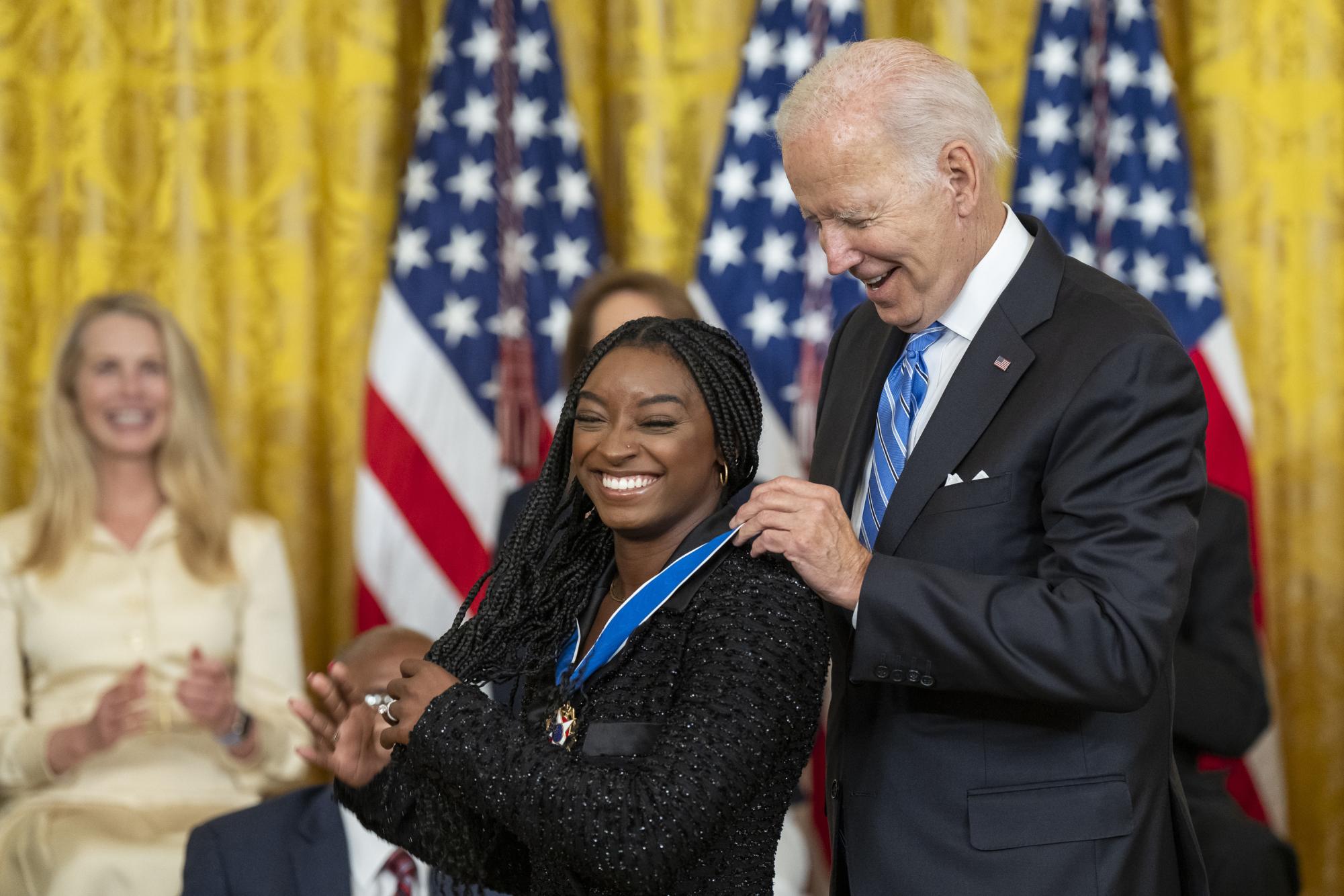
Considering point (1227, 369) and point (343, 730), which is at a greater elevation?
point (1227, 369)

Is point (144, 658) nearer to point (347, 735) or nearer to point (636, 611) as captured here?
point (347, 735)

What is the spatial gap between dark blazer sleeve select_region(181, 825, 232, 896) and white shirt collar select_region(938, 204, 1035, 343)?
1.91 metres

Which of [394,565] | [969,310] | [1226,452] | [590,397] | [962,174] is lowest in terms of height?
[394,565]

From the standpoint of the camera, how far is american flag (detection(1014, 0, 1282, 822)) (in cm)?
443

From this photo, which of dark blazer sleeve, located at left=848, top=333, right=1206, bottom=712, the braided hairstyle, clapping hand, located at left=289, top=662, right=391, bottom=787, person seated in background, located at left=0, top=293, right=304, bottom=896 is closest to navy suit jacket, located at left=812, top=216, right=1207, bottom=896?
dark blazer sleeve, located at left=848, top=333, right=1206, bottom=712

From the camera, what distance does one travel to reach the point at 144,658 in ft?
13.1

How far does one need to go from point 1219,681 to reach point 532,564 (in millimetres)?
1962

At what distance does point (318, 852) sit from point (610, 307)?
61.8 inches

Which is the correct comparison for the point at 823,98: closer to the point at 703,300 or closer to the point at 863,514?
the point at 863,514

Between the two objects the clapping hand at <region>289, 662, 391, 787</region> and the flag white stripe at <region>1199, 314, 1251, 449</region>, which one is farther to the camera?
the flag white stripe at <region>1199, 314, 1251, 449</region>

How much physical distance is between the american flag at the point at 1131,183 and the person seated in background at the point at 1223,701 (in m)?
0.84

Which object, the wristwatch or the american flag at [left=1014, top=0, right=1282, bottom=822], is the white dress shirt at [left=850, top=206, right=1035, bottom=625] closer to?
the wristwatch

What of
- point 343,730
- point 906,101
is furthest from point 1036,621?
point 343,730

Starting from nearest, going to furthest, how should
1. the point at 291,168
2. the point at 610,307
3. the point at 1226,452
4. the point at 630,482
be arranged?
the point at 630,482 < the point at 610,307 < the point at 1226,452 < the point at 291,168
